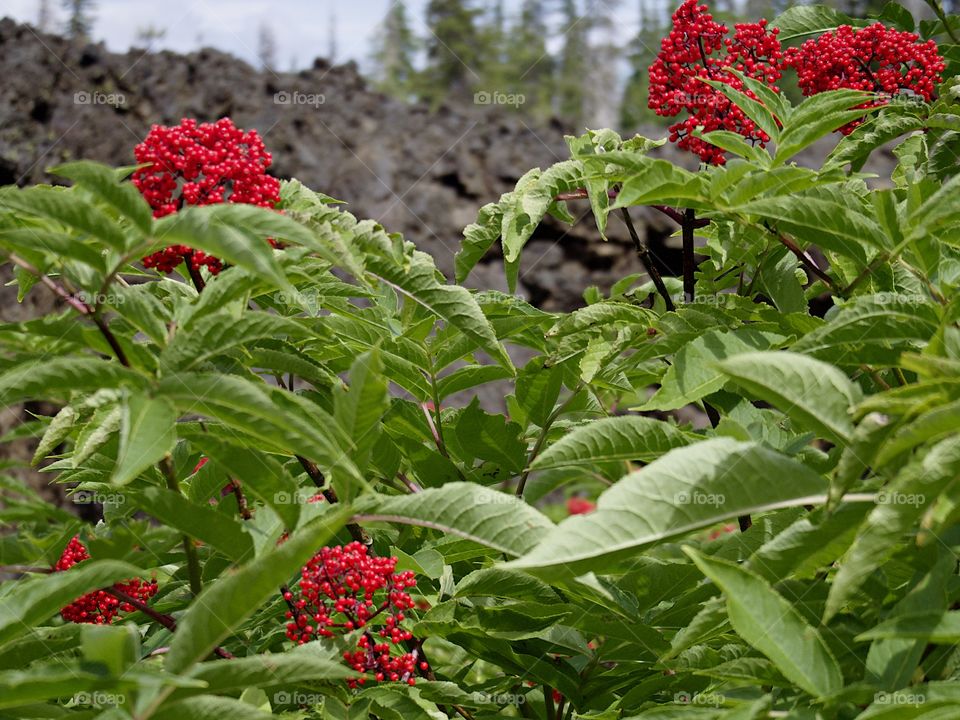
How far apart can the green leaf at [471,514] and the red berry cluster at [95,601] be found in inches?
30.6

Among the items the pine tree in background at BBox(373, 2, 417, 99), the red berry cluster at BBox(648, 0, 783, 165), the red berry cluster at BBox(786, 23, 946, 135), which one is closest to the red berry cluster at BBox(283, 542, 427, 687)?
the red berry cluster at BBox(648, 0, 783, 165)

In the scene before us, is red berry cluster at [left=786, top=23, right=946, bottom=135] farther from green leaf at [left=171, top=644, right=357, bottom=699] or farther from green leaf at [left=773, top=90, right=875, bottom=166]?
green leaf at [left=171, top=644, right=357, bottom=699]

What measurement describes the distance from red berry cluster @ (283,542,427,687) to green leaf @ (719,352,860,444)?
2.70 ft

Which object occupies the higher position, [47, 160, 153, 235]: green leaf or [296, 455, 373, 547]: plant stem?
[47, 160, 153, 235]: green leaf

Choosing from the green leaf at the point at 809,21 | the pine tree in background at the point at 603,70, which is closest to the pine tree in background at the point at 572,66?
the pine tree in background at the point at 603,70

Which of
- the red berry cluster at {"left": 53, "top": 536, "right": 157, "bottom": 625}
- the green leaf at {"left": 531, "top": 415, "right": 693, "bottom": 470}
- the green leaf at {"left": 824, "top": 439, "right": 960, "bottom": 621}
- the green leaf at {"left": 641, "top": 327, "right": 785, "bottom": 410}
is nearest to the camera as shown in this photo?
the green leaf at {"left": 824, "top": 439, "right": 960, "bottom": 621}

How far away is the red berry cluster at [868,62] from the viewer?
258 cm

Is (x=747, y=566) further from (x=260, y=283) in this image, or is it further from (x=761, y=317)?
(x=260, y=283)

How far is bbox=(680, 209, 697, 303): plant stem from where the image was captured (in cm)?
231

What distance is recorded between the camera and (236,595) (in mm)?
1206

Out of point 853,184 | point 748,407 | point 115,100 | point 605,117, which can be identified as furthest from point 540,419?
point 605,117

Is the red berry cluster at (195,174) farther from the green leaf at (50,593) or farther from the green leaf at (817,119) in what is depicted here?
the green leaf at (817,119)

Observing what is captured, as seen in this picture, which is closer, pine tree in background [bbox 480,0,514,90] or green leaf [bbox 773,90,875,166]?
green leaf [bbox 773,90,875,166]

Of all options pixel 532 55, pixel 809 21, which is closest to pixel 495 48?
pixel 532 55
